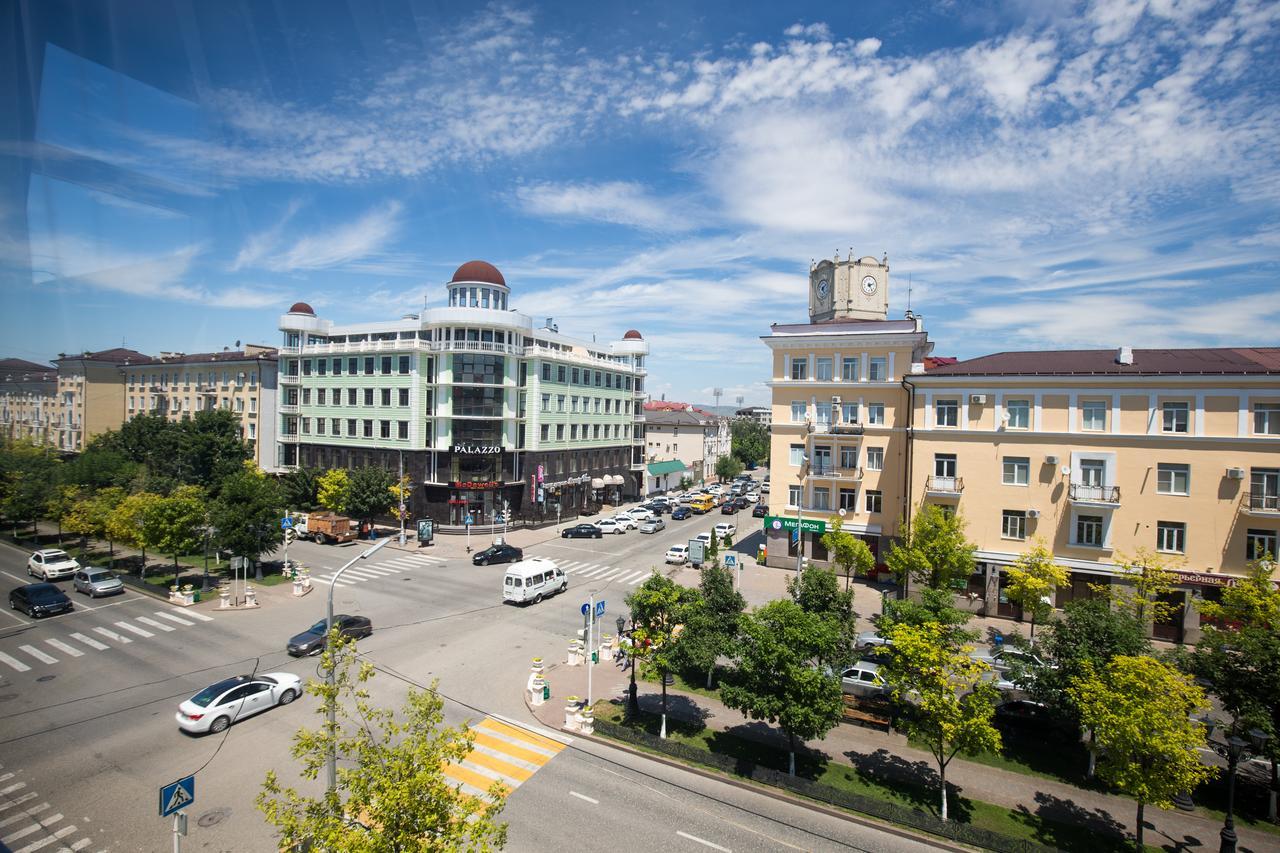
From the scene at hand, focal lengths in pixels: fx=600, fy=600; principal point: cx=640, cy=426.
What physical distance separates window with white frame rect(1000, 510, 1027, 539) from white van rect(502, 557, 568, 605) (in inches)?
997

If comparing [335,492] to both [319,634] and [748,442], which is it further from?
[748,442]

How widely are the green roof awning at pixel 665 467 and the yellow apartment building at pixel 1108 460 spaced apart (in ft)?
149

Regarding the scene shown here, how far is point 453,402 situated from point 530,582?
23.7m

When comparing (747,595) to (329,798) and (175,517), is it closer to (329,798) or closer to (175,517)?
(329,798)

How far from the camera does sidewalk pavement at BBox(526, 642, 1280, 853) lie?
50.1 ft

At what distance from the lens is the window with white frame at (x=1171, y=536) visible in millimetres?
30062

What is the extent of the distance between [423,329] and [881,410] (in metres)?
37.3

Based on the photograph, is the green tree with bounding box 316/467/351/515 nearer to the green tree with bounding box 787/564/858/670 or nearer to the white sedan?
the white sedan

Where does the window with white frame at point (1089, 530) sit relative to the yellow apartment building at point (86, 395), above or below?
below

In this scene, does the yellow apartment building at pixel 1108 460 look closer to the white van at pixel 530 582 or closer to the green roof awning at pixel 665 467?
the white van at pixel 530 582

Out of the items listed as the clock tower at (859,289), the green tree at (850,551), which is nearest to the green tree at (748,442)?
the clock tower at (859,289)

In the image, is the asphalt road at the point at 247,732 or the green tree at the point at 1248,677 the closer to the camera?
the asphalt road at the point at 247,732

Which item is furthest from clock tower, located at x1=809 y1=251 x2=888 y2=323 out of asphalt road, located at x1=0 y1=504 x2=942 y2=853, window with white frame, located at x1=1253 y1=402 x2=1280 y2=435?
asphalt road, located at x1=0 y1=504 x2=942 y2=853

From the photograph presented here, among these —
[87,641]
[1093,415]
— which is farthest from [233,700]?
[1093,415]
